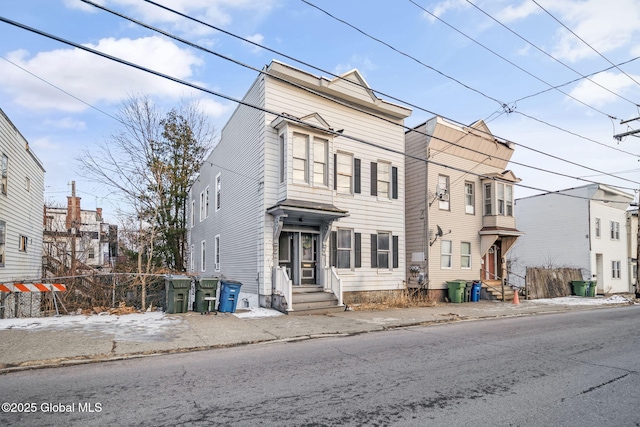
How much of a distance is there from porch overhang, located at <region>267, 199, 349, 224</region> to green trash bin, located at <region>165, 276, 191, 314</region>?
366 cm

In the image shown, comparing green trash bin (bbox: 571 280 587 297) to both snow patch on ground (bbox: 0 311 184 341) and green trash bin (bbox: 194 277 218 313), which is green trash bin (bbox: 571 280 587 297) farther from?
snow patch on ground (bbox: 0 311 184 341)

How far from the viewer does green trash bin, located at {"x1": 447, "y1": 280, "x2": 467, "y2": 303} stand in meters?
19.2

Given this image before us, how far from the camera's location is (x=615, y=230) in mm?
31656

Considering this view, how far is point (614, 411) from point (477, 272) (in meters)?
17.1

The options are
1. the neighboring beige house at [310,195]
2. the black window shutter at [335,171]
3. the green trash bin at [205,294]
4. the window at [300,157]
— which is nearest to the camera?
the green trash bin at [205,294]

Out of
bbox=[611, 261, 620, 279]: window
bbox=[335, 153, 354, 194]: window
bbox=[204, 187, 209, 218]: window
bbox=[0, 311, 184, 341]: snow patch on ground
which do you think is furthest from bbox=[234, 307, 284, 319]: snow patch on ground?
bbox=[611, 261, 620, 279]: window

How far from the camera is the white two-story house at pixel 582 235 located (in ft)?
95.2

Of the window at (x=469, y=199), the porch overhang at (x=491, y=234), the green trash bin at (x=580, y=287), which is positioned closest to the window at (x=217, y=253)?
the window at (x=469, y=199)

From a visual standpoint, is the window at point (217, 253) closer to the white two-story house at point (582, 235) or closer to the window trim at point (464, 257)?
the window trim at point (464, 257)

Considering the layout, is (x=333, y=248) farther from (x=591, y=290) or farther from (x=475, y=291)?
(x=591, y=290)

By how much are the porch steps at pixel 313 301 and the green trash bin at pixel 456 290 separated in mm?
7049

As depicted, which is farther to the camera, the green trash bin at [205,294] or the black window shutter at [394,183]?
the black window shutter at [394,183]

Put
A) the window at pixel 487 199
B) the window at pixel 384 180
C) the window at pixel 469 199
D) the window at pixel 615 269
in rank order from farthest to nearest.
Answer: the window at pixel 615 269, the window at pixel 487 199, the window at pixel 469 199, the window at pixel 384 180

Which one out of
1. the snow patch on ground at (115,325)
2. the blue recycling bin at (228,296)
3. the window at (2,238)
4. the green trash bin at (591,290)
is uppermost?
the window at (2,238)
